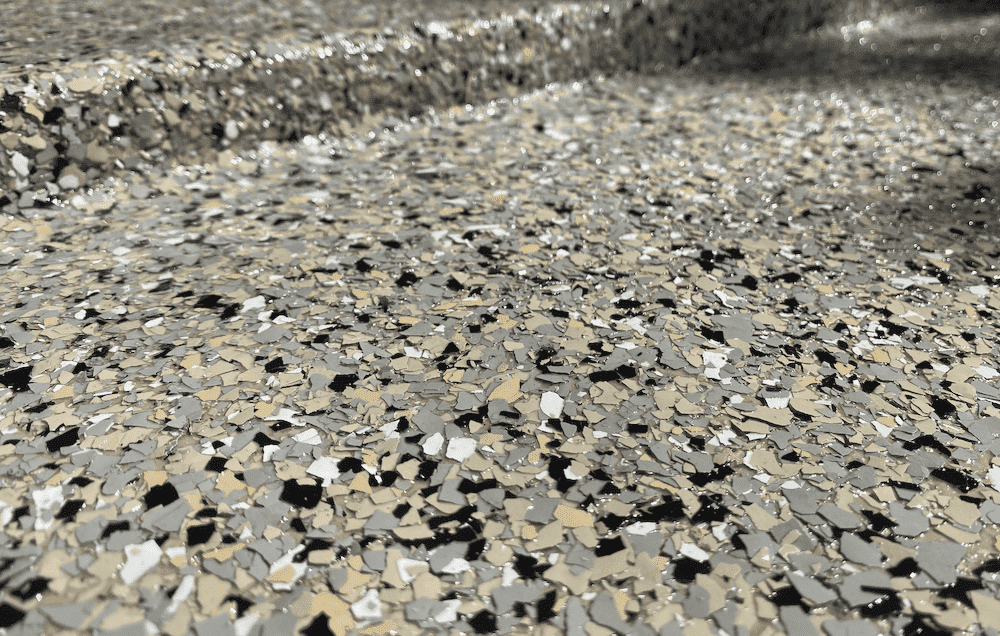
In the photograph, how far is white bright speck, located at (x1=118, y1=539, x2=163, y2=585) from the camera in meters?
0.30

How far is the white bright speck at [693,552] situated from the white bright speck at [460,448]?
0.43 feet

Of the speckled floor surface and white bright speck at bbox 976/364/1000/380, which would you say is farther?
white bright speck at bbox 976/364/1000/380

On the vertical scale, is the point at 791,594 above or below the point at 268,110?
below

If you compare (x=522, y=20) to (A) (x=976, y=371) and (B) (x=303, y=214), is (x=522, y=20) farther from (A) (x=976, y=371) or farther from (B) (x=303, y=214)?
(A) (x=976, y=371)

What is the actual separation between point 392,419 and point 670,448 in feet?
0.57

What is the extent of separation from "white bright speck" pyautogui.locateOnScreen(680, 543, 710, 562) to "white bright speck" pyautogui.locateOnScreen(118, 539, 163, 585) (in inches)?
10.5

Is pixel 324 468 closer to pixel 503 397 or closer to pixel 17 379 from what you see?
pixel 503 397

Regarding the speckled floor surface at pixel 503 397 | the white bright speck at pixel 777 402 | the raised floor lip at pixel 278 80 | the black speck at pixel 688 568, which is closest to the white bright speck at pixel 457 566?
the speckled floor surface at pixel 503 397

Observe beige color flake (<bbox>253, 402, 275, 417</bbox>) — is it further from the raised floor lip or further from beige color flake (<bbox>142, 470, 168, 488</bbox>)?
the raised floor lip

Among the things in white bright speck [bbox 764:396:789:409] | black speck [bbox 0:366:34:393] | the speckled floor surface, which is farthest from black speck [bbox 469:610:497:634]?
black speck [bbox 0:366:34:393]

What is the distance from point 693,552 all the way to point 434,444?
16cm

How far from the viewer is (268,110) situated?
71 cm

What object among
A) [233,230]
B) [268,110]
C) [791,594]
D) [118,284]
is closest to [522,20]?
[268,110]

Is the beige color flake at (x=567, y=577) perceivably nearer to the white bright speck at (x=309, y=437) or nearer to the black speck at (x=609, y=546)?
the black speck at (x=609, y=546)
